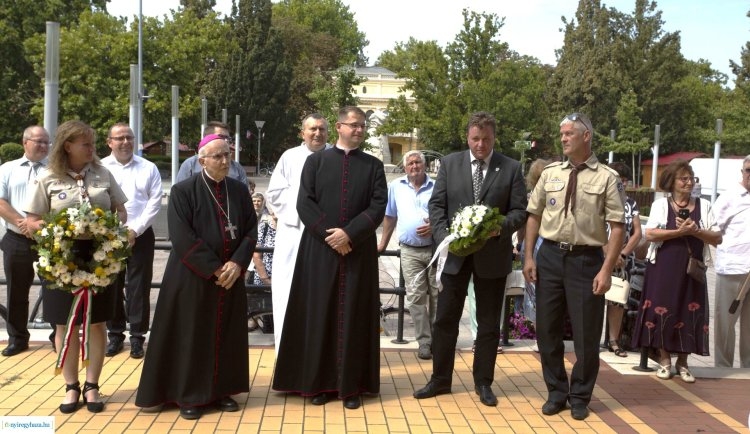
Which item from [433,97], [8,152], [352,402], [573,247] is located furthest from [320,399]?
[433,97]

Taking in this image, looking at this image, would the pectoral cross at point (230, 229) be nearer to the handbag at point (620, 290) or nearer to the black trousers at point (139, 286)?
the black trousers at point (139, 286)

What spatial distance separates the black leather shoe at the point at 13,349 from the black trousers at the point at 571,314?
4.71 meters

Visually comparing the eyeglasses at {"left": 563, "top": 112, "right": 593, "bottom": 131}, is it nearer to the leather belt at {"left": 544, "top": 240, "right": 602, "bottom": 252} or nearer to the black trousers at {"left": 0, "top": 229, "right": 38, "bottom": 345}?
the leather belt at {"left": 544, "top": 240, "right": 602, "bottom": 252}

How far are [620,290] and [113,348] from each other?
4.83 meters

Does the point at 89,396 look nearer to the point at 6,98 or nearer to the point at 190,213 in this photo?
the point at 190,213

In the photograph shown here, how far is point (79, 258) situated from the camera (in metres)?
5.50

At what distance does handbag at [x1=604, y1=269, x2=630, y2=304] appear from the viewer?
24.6ft

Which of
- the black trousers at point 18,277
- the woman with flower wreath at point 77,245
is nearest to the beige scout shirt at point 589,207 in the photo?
the woman with flower wreath at point 77,245

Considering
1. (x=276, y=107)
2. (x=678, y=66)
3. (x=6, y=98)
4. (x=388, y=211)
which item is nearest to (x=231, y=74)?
(x=276, y=107)

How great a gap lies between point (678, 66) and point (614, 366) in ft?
205

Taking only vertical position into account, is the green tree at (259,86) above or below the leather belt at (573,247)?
above

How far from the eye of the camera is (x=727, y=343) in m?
7.43

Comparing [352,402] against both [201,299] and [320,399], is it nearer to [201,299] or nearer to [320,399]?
[320,399]

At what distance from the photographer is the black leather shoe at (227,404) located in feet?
19.0
